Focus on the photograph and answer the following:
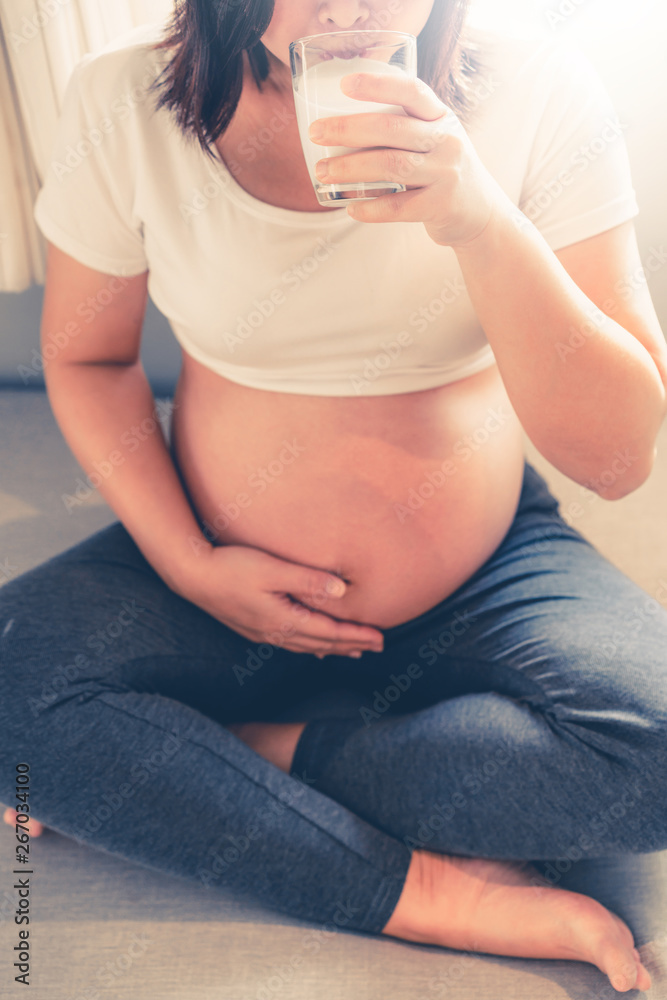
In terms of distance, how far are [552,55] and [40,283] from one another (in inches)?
34.6

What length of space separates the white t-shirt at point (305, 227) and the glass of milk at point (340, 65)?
0.68 feet

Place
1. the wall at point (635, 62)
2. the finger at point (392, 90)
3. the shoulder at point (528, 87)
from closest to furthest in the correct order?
the finger at point (392, 90) < the shoulder at point (528, 87) < the wall at point (635, 62)

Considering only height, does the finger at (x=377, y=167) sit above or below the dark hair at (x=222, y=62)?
below

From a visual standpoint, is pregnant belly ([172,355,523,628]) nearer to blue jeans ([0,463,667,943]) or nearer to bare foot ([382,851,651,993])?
blue jeans ([0,463,667,943])

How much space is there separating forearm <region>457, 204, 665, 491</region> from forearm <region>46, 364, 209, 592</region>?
1.22 feet

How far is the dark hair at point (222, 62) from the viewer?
0.66m

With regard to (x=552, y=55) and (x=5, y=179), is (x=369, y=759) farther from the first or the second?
(x=5, y=179)

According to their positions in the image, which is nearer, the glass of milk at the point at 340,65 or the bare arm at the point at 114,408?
the glass of milk at the point at 340,65

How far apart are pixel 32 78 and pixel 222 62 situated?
54 centimetres

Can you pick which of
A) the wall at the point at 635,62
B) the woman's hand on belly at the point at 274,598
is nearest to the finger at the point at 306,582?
the woman's hand on belly at the point at 274,598

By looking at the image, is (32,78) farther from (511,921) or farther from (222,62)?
(511,921)

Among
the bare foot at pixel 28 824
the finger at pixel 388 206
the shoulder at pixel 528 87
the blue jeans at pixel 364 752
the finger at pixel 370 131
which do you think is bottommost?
the bare foot at pixel 28 824

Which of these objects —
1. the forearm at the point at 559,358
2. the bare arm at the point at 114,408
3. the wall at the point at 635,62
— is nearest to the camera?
the forearm at the point at 559,358

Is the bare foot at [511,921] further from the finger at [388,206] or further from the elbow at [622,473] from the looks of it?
the finger at [388,206]
